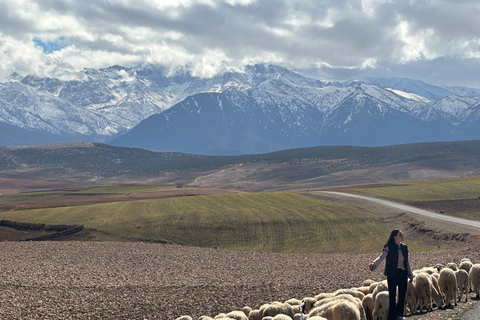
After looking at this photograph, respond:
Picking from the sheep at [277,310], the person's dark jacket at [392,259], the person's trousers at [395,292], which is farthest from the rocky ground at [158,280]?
the sheep at [277,310]

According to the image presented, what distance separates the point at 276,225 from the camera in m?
71.4

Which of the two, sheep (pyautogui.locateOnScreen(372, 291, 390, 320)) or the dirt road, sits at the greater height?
sheep (pyautogui.locateOnScreen(372, 291, 390, 320))

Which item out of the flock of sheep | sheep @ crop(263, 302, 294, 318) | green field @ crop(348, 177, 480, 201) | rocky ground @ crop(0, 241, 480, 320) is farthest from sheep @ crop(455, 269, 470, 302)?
green field @ crop(348, 177, 480, 201)

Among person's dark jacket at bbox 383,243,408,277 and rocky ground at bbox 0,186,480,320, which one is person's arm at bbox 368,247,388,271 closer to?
person's dark jacket at bbox 383,243,408,277

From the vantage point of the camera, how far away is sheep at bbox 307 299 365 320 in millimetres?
17875

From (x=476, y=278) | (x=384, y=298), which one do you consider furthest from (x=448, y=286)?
(x=384, y=298)

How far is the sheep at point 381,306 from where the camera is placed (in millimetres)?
21141

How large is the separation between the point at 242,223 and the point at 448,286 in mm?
49281

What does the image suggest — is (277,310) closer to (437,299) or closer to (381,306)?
(381,306)

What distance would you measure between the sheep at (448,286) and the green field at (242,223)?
3426 centimetres

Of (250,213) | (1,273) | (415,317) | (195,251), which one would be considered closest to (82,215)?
(250,213)

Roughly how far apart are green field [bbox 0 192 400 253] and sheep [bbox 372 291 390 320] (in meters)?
36.9

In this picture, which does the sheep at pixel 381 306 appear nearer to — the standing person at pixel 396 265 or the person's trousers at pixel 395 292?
the person's trousers at pixel 395 292

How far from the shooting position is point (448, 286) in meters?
23.4
